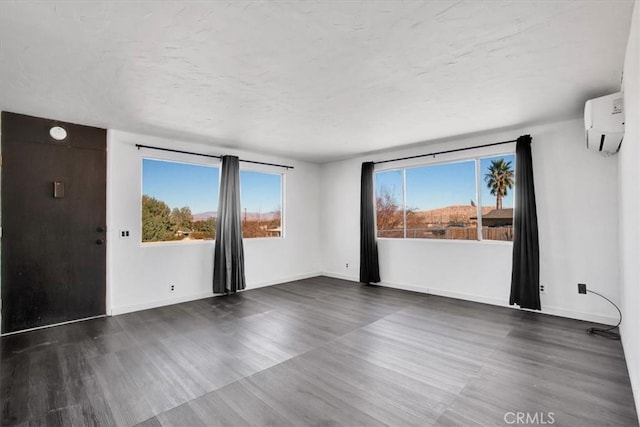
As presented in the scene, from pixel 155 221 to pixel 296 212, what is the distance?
8.74 ft

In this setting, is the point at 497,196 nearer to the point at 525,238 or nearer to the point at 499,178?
the point at 499,178

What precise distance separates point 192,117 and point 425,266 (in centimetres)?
419

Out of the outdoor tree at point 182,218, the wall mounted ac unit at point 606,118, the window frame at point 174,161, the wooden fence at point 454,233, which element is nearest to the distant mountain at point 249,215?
the outdoor tree at point 182,218

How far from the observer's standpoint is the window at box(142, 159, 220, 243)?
4.39 metres

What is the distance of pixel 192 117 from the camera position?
3.47 m

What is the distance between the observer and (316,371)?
240cm

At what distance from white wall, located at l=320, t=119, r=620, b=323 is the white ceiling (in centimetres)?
50

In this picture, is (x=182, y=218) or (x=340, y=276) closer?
(x=182, y=218)

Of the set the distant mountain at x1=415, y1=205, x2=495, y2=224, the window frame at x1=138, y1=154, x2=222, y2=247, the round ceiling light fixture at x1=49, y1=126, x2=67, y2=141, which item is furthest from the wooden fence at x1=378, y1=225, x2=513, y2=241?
the round ceiling light fixture at x1=49, y1=126, x2=67, y2=141

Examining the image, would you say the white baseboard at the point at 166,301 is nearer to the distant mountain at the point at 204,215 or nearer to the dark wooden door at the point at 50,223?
the dark wooden door at the point at 50,223

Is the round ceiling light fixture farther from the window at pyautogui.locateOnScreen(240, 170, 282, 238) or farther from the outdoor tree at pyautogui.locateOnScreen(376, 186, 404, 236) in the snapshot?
the outdoor tree at pyautogui.locateOnScreen(376, 186, 404, 236)

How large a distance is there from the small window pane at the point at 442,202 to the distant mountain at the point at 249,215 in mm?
2683

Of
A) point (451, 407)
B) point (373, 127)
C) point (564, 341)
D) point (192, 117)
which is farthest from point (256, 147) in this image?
point (564, 341)

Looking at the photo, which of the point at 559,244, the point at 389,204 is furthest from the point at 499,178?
the point at 389,204
